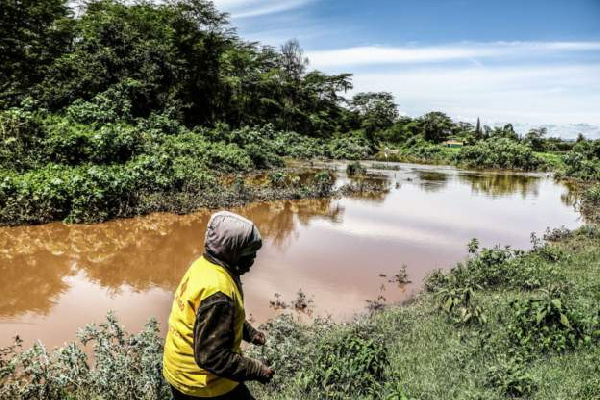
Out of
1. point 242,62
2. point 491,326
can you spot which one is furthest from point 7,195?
point 242,62

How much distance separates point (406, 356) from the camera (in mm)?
4484

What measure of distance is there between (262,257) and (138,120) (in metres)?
13.3

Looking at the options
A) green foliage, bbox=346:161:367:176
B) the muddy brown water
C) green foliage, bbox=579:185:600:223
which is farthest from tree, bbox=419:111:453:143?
the muddy brown water

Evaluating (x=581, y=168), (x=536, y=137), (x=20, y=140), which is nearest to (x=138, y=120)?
(x=20, y=140)

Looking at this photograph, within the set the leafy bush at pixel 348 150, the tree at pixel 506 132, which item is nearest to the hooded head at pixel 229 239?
the leafy bush at pixel 348 150

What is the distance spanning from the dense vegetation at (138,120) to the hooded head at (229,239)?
8787mm

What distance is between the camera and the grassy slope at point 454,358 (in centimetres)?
371

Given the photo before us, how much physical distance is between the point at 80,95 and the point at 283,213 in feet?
39.2

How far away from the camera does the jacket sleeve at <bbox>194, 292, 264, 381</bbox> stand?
200 cm

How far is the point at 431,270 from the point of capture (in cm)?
848

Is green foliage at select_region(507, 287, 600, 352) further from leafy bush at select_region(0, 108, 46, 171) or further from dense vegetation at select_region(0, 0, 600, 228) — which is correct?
leafy bush at select_region(0, 108, 46, 171)

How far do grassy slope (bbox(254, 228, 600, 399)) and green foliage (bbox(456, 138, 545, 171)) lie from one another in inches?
1157

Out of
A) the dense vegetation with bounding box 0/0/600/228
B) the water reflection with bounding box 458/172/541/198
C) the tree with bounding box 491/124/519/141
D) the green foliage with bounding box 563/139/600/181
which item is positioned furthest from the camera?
the tree with bounding box 491/124/519/141

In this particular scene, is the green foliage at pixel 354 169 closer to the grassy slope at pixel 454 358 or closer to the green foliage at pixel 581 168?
the green foliage at pixel 581 168
